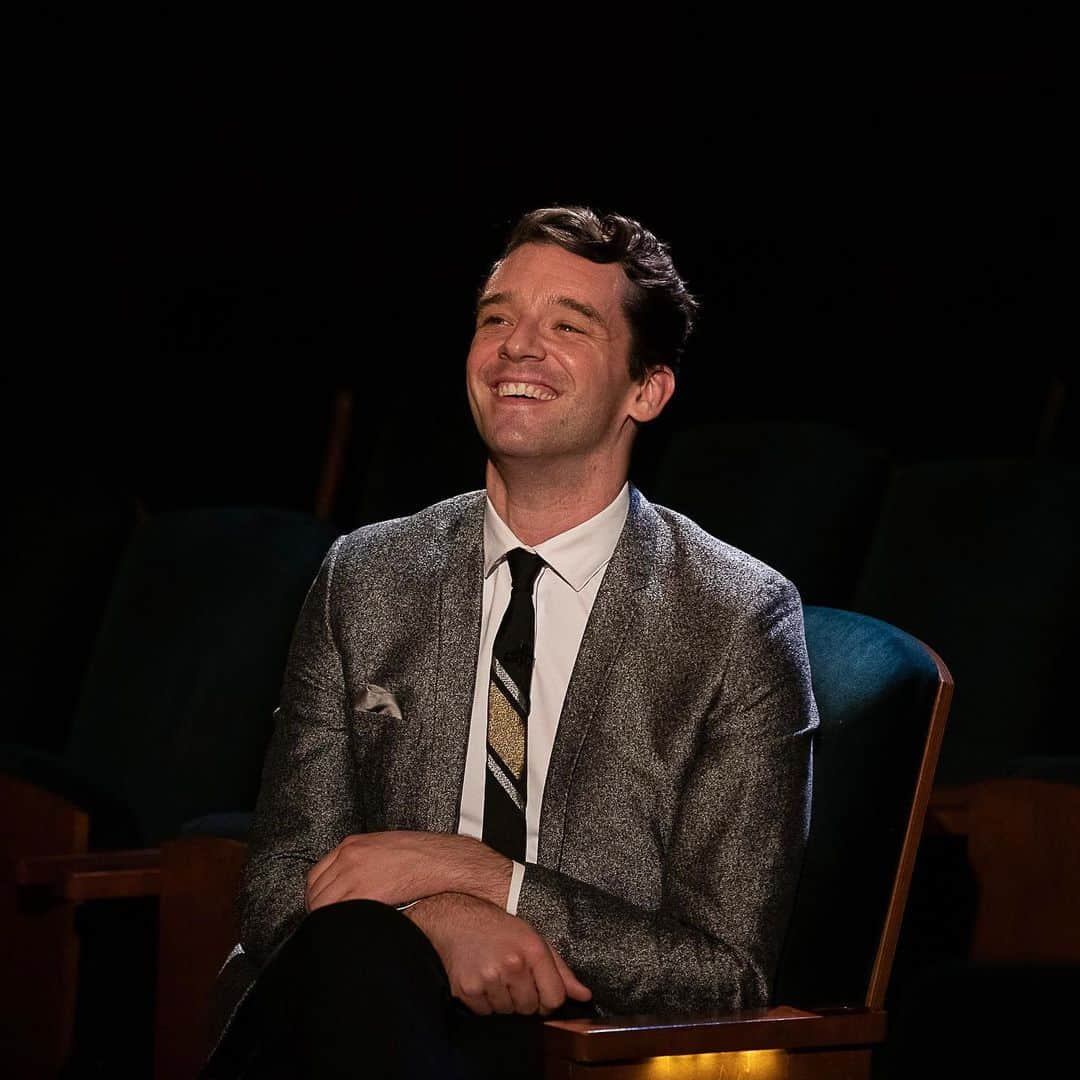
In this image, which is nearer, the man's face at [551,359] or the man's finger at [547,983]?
the man's finger at [547,983]

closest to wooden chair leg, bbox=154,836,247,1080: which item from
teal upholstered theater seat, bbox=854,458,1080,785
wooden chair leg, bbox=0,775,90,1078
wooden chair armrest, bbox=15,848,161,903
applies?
wooden chair armrest, bbox=15,848,161,903

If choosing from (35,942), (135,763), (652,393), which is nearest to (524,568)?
(652,393)

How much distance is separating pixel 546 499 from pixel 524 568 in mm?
45

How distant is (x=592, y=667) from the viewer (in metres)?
0.98

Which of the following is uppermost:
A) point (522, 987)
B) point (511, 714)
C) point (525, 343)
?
point (525, 343)

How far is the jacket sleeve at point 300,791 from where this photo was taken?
0.97 meters

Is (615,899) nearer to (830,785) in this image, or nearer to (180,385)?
(830,785)

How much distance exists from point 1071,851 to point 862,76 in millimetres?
1176

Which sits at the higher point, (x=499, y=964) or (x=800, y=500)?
(x=800, y=500)

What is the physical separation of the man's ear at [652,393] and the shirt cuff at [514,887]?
296mm

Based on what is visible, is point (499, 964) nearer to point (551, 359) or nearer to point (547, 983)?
point (547, 983)

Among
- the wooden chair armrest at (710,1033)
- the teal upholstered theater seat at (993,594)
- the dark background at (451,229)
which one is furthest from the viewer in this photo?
the dark background at (451,229)

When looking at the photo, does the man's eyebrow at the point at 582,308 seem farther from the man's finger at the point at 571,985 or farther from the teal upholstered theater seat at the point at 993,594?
the teal upholstered theater seat at the point at 993,594

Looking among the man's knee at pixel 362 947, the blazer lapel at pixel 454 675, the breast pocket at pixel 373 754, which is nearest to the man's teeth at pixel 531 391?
the blazer lapel at pixel 454 675
